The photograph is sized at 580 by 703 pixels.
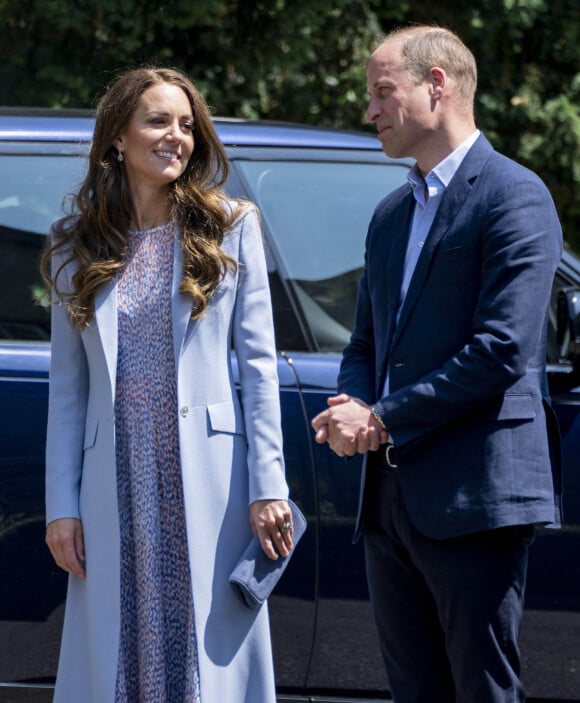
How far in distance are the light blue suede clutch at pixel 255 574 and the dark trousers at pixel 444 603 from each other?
0.71 ft

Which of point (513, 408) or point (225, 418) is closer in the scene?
point (513, 408)

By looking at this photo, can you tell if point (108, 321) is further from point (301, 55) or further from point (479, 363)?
point (301, 55)

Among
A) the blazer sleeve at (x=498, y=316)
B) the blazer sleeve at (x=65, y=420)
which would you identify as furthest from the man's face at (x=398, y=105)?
the blazer sleeve at (x=65, y=420)

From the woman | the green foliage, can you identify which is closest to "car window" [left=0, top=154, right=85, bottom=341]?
the woman

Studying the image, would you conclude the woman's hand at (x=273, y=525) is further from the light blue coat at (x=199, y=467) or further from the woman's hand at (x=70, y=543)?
the woman's hand at (x=70, y=543)

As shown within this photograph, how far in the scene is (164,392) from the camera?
9.70 feet

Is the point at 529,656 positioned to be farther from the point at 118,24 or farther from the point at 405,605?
the point at 118,24

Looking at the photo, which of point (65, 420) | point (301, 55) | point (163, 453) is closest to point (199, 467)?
point (163, 453)

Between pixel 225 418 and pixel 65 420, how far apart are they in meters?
0.38

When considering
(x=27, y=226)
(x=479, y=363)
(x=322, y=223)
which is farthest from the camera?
(x=322, y=223)

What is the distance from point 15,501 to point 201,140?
115 centimetres

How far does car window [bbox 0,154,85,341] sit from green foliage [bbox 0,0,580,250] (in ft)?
8.76

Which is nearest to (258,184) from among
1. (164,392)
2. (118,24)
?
(164,392)

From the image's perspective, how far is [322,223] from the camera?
3871 millimetres
